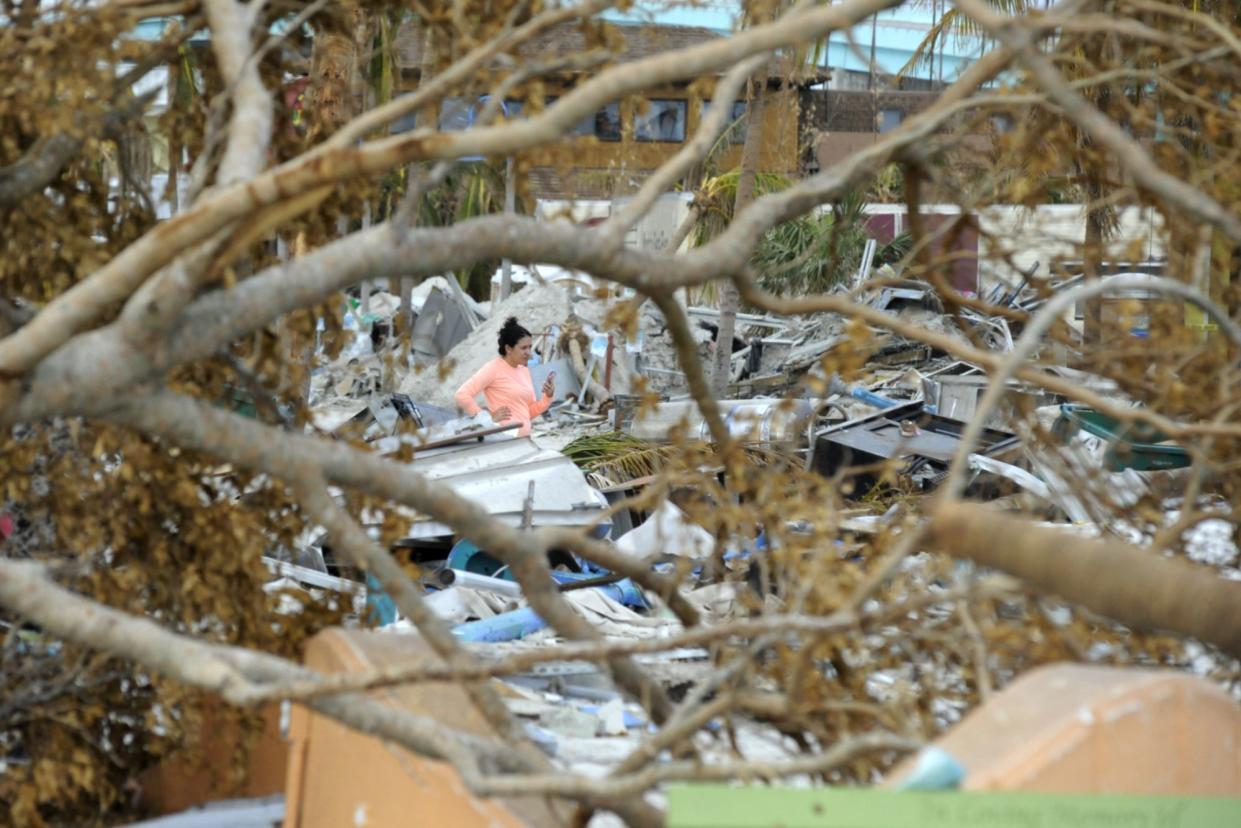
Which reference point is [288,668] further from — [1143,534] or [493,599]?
[493,599]

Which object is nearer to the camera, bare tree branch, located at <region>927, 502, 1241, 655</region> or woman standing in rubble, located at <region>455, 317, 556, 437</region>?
bare tree branch, located at <region>927, 502, 1241, 655</region>

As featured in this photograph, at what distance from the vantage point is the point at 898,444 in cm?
1151

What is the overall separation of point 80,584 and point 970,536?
11.3 feet

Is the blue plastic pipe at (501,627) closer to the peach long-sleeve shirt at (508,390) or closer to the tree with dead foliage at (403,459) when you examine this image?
the tree with dead foliage at (403,459)

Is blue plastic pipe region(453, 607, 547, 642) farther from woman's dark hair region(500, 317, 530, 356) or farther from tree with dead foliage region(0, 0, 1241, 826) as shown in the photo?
woman's dark hair region(500, 317, 530, 356)

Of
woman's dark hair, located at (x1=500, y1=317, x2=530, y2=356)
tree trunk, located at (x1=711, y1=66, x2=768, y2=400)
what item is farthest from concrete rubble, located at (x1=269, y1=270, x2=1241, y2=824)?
tree trunk, located at (x1=711, y1=66, x2=768, y2=400)

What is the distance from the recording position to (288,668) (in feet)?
11.6

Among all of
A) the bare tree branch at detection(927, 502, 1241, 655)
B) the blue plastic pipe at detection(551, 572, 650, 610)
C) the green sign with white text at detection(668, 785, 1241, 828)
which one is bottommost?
the blue plastic pipe at detection(551, 572, 650, 610)

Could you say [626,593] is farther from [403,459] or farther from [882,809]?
[882,809]

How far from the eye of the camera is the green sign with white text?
2510 millimetres

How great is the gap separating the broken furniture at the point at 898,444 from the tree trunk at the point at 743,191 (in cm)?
373

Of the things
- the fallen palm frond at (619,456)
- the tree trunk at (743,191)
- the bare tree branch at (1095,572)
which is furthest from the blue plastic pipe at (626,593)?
the tree trunk at (743,191)

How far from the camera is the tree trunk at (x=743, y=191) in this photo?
16.0 m

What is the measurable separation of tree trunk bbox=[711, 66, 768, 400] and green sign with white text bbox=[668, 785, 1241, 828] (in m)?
13.1
